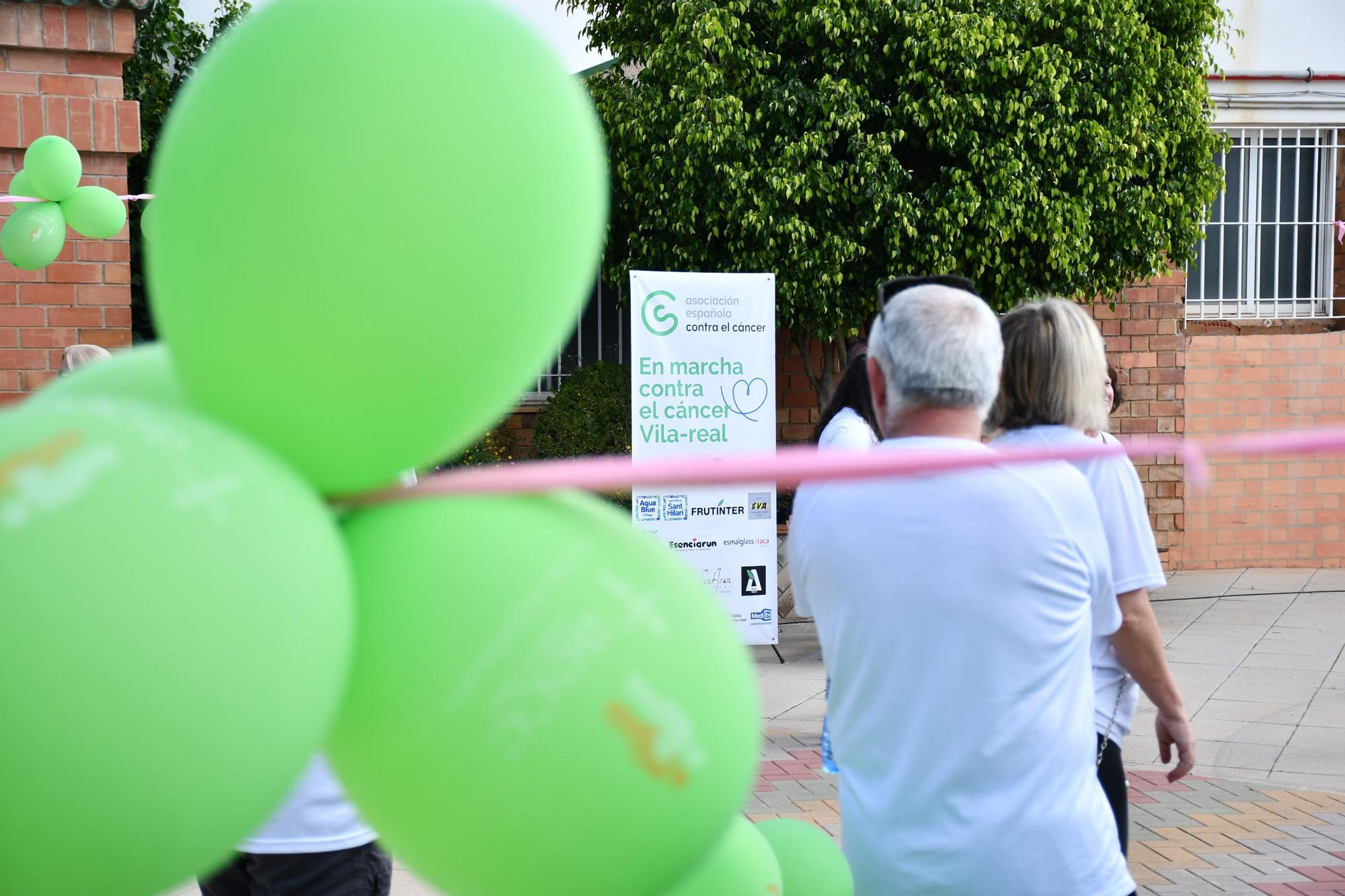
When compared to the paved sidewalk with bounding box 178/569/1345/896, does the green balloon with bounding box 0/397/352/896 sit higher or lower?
higher

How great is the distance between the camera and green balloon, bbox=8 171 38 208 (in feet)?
17.2

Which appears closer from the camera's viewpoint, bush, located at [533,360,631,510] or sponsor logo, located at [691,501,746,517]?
sponsor logo, located at [691,501,746,517]

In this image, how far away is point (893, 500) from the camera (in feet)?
6.40

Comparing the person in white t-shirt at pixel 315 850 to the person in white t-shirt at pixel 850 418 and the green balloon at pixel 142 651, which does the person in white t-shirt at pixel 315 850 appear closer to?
the green balloon at pixel 142 651

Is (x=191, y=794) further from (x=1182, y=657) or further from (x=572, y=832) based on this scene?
(x=1182, y=657)

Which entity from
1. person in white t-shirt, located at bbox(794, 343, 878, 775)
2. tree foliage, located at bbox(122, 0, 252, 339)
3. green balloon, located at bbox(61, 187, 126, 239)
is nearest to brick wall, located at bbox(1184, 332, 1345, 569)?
person in white t-shirt, located at bbox(794, 343, 878, 775)

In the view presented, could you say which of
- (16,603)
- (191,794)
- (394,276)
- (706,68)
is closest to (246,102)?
(394,276)

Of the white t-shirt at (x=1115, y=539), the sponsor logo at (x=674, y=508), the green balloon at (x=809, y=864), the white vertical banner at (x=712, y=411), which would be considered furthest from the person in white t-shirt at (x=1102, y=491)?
the sponsor logo at (x=674, y=508)

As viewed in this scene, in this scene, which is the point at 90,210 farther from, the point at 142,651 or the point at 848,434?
the point at 142,651

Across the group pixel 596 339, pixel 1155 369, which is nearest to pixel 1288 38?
pixel 1155 369

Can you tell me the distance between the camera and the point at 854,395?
4.22 metres

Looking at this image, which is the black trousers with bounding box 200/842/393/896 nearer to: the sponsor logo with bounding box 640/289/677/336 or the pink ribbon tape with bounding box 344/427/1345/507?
the pink ribbon tape with bounding box 344/427/1345/507

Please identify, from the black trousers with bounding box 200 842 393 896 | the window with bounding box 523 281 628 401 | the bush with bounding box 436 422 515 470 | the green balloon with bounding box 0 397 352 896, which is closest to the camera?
the green balloon with bounding box 0 397 352 896

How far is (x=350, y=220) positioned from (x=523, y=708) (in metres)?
0.41
